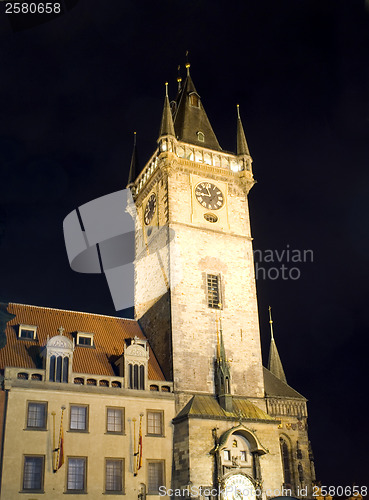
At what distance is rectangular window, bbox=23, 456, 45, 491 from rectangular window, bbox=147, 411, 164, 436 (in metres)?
7.20

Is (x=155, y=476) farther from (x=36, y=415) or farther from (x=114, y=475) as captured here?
(x=36, y=415)

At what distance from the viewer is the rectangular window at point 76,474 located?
3516 centimetres

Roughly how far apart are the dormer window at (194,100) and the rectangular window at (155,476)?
32.4 metres

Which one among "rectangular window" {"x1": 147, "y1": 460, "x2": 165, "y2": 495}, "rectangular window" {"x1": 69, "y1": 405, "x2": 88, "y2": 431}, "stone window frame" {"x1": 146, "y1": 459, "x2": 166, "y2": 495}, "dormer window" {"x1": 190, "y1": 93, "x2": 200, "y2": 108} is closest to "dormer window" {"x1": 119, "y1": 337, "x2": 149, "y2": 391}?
"rectangular window" {"x1": 69, "y1": 405, "x2": 88, "y2": 431}

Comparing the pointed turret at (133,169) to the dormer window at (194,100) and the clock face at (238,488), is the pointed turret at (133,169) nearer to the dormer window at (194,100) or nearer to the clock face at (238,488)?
the dormer window at (194,100)

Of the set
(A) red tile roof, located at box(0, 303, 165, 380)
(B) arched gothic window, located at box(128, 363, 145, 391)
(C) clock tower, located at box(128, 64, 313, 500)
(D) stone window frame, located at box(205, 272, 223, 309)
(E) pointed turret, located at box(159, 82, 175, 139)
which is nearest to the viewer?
(C) clock tower, located at box(128, 64, 313, 500)

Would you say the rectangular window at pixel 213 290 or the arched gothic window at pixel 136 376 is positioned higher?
the rectangular window at pixel 213 290

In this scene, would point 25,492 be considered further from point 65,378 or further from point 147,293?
point 147,293

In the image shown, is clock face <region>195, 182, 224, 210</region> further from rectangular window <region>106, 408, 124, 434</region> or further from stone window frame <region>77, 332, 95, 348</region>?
rectangular window <region>106, 408, 124, 434</region>

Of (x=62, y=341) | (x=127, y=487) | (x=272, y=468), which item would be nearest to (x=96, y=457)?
(x=127, y=487)

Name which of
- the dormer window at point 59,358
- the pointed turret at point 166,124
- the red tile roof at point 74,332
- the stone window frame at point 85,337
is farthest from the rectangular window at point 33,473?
the pointed turret at point 166,124

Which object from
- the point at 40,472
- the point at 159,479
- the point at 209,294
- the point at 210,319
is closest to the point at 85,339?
the point at 210,319

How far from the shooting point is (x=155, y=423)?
3884 centimetres

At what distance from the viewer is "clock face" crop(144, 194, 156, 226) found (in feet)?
161
